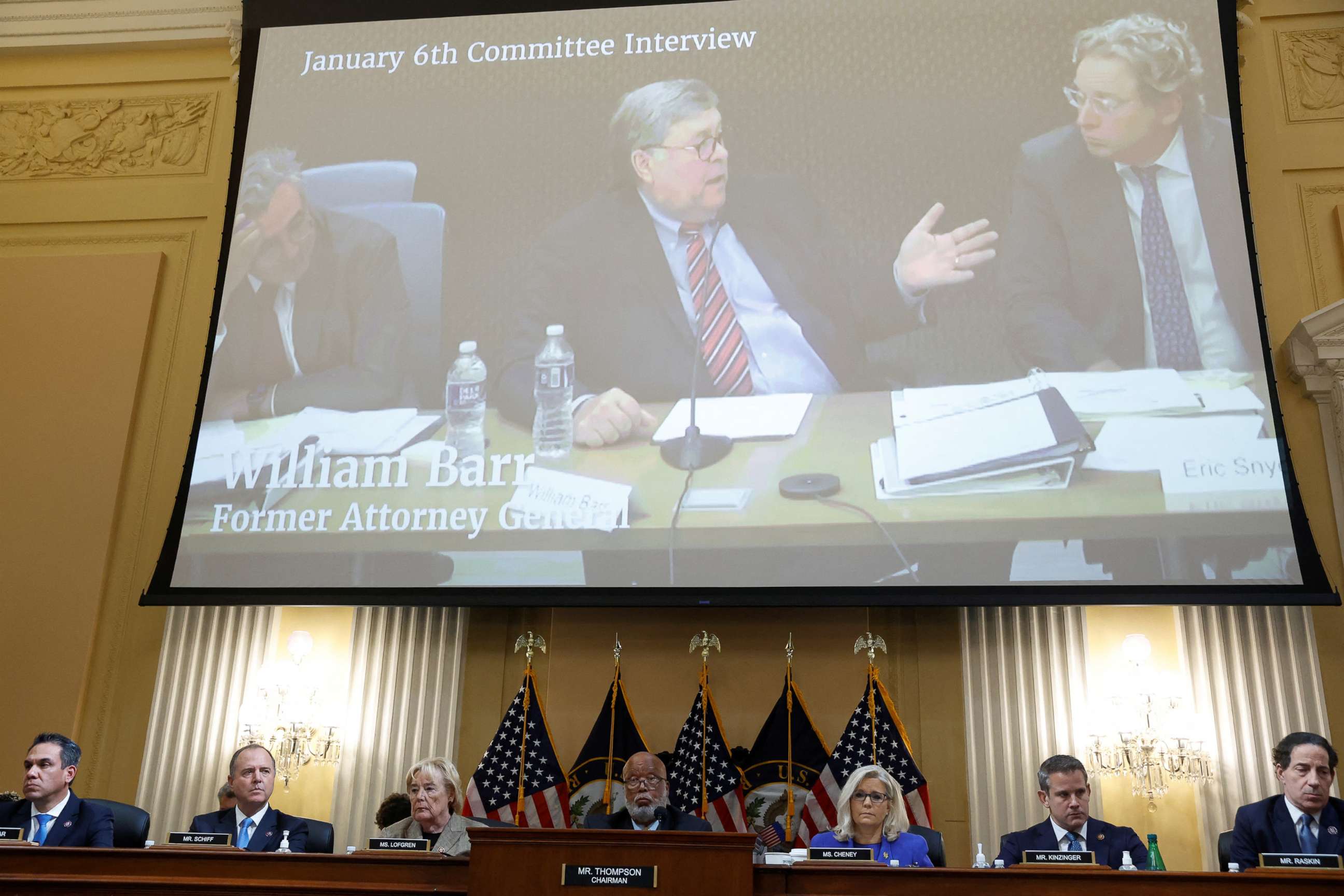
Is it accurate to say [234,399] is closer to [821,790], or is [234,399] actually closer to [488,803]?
[488,803]

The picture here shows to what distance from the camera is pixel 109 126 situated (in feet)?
26.4

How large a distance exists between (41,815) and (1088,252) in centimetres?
528

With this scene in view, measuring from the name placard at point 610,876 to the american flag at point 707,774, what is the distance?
2.38 meters

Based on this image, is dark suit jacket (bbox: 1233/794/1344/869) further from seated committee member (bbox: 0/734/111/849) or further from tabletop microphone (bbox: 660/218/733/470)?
seated committee member (bbox: 0/734/111/849)

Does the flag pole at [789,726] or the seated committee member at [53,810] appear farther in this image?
the flag pole at [789,726]

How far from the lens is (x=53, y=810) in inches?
188

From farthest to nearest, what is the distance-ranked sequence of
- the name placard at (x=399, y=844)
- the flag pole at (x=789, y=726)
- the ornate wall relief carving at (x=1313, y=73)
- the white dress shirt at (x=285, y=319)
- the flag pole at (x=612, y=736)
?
the ornate wall relief carving at (x=1313, y=73)
the white dress shirt at (x=285, y=319)
the flag pole at (x=612, y=736)
the flag pole at (x=789, y=726)
the name placard at (x=399, y=844)

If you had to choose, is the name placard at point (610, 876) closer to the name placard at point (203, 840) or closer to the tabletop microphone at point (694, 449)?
the name placard at point (203, 840)

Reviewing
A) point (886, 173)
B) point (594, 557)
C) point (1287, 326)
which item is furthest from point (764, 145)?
point (1287, 326)

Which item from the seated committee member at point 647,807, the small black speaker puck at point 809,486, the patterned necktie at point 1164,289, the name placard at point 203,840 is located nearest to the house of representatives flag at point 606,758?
the seated committee member at point 647,807

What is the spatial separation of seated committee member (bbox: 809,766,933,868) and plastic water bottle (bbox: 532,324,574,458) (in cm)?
234

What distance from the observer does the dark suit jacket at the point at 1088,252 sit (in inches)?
239

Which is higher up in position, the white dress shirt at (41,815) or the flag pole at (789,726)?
the flag pole at (789,726)

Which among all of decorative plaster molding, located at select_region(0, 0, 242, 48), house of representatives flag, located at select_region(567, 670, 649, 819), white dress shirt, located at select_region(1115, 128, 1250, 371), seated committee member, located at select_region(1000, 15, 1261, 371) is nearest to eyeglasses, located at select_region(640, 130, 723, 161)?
seated committee member, located at select_region(1000, 15, 1261, 371)
